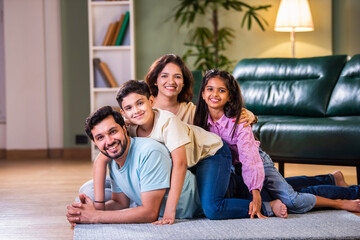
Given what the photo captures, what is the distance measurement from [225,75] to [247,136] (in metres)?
0.34

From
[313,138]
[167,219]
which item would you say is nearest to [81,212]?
[167,219]

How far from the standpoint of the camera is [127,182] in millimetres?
2373

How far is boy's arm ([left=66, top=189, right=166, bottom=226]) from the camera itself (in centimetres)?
228

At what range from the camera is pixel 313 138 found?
3.18m

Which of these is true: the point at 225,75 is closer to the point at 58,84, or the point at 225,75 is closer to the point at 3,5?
the point at 58,84

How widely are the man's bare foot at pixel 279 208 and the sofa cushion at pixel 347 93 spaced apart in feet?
4.84

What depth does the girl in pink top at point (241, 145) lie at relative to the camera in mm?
2479

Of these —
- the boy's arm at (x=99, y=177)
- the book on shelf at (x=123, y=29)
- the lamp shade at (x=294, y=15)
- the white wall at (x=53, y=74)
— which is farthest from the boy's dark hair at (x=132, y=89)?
the white wall at (x=53, y=74)

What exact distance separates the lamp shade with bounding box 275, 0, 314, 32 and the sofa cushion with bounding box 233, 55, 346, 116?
813 millimetres

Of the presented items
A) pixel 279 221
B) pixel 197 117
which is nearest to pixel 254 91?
pixel 197 117

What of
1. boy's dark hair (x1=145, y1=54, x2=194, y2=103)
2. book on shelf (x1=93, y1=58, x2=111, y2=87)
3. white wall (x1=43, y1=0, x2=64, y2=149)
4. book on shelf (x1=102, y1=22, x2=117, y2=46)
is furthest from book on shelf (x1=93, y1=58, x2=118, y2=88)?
boy's dark hair (x1=145, y1=54, x2=194, y2=103)

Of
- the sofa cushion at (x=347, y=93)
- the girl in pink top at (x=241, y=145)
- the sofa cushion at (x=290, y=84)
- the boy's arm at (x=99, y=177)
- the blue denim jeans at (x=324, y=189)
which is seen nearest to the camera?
the boy's arm at (x=99, y=177)

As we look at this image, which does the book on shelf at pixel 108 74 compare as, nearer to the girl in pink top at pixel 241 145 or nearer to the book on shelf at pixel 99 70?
the book on shelf at pixel 99 70

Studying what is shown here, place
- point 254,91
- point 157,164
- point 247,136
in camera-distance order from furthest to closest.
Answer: point 254,91, point 247,136, point 157,164
